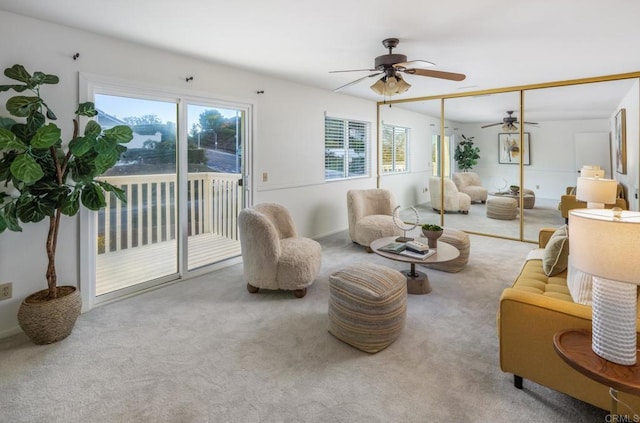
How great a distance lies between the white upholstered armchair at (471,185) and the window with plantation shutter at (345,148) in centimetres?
166

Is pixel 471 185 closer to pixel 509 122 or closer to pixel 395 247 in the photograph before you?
pixel 509 122

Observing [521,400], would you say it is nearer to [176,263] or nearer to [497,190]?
[176,263]

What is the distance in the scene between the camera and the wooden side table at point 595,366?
124 centimetres

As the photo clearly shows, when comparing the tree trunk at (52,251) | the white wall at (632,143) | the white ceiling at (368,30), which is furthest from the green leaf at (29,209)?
the white wall at (632,143)

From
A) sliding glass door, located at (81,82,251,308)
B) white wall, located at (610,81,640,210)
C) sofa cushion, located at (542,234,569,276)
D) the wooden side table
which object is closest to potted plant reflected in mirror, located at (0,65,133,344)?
sliding glass door, located at (81,82,251,308)

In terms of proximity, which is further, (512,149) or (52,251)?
(512,149)

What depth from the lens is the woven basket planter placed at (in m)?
2.40

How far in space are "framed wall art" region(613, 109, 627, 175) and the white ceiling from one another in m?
0.76

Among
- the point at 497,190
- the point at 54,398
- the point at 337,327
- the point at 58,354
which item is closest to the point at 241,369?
the point at 337,327

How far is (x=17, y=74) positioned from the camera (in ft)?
7.84

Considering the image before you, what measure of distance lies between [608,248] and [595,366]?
1.53ft

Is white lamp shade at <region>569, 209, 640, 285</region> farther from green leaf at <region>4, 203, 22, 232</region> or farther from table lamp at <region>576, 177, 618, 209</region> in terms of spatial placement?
green leaf at <region>4, 203, 22, 232</region>

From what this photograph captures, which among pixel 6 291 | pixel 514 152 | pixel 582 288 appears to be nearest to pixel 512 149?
pixel 514 152

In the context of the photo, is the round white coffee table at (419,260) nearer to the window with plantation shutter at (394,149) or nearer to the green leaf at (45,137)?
the green leaf at (45,137)
